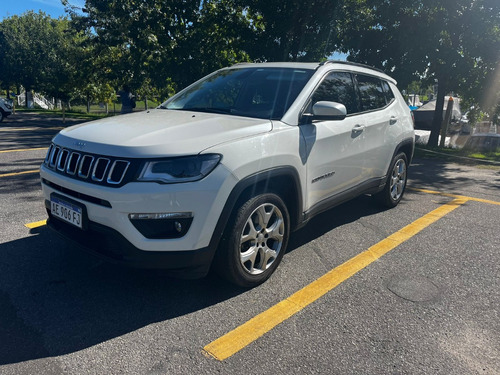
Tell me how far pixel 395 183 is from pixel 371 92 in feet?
4.38

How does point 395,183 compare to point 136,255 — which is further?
point 395,183

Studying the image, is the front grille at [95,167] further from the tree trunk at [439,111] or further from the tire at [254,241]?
the tree trunk at [439,111]

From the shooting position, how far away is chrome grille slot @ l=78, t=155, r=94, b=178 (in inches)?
119

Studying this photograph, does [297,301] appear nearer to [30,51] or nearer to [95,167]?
[95,167]

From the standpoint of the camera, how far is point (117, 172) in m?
2.87

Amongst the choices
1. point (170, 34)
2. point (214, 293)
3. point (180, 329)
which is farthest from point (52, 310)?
point (170, 34)

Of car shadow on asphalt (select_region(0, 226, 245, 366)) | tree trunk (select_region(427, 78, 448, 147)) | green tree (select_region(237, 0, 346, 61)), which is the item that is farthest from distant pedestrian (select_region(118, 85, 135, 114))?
tree trunk (select_region(427, 78, 448, 147))

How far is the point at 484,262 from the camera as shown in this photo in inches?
159

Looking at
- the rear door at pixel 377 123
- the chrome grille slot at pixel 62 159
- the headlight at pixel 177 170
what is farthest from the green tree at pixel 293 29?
the headlight at pixel 177 170

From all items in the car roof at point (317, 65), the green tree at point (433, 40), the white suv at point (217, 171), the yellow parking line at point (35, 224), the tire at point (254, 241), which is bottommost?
the yellow parking line at point (35, 224)

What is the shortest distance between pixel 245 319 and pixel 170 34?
17576 mm

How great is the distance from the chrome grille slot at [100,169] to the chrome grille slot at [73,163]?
0.23 meters

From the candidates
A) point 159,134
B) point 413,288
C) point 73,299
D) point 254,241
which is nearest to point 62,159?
point 159,134

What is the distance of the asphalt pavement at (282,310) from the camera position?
2.55 meters
